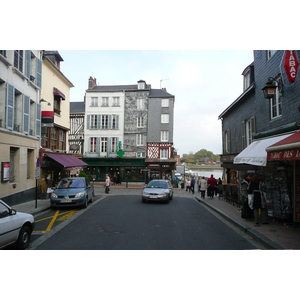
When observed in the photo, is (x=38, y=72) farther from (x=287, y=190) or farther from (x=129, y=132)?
(x=129, y=132)

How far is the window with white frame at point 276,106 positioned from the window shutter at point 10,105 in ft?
40.1

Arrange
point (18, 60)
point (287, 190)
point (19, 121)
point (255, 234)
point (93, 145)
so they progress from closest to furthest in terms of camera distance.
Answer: point (255, 234), point (287, 190), point (18, 60), point (19, 121), point (93, 145)

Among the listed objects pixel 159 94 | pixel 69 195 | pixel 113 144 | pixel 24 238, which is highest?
pixel 159 94

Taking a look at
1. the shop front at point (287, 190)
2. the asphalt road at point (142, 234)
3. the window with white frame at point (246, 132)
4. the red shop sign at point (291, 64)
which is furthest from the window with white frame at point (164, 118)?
the red shop sign at point (291, 64)

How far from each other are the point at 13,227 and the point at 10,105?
909 cm

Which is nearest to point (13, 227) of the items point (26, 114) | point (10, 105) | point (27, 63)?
point (10, 105)

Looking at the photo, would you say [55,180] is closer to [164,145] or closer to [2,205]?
[2,205]

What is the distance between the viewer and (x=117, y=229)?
331 inches

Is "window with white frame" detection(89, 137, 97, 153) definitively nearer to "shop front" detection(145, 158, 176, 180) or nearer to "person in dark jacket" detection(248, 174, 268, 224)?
"shop front" detection(145, 158, 176, 180)

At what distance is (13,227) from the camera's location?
5.95m

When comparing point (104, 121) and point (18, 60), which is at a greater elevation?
point (104, 121)

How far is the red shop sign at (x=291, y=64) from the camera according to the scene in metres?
9.16

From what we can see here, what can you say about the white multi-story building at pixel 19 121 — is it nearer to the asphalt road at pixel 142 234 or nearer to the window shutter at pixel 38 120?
the window shutter at pixel 38 120

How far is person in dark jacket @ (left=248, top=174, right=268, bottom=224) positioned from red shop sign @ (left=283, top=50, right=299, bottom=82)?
12.2 ft
